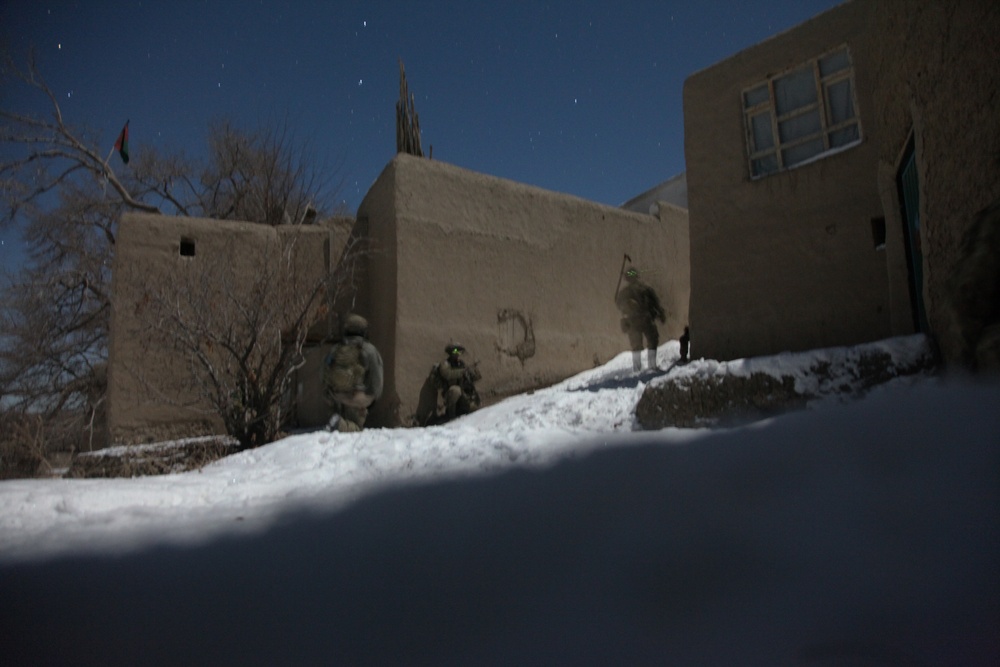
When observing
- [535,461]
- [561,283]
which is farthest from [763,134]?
[535,461]

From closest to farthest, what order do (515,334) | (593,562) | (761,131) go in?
1. (593,562)
2. (761,131)
3. (515,334)

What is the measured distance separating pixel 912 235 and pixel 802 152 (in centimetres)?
212

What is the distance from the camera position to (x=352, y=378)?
6004 millimetres

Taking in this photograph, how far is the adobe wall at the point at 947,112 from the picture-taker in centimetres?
244

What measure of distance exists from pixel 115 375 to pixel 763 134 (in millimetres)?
7008

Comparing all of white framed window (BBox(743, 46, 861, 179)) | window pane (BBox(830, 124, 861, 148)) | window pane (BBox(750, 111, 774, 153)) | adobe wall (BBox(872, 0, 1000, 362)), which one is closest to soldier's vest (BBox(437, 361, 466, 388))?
white framed window (BBox(743, 46, 861, 179))

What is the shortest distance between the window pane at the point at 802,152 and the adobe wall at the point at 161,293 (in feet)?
17.3

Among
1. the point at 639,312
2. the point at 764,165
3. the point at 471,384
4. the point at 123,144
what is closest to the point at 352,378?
the point at 471,384

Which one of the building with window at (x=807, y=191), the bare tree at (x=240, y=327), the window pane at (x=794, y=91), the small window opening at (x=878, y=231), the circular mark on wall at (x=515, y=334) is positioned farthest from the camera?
the circular mark on wall at (x=515, y=334)

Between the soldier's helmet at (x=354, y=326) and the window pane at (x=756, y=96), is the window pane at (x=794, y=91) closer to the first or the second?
the window pane at (x=756, y=96)

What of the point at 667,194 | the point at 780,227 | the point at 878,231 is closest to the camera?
the point at 878,231

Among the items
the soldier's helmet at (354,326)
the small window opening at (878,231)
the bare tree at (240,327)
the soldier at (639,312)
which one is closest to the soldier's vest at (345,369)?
the soldier's helmet at (354,326)

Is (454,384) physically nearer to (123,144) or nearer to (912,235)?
(912,235)

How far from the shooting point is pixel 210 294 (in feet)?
21.8
